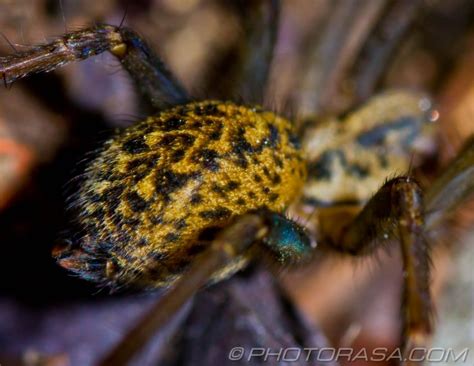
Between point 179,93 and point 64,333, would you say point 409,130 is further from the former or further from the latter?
point 64,333

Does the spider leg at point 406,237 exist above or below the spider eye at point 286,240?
below

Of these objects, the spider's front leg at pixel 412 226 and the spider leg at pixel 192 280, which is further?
the spider's front leg at pixel 412 226

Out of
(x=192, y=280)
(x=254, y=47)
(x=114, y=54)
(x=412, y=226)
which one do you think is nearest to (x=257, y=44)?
(x=254, y=47)

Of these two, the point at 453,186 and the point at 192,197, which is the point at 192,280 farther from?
the point at 453,186

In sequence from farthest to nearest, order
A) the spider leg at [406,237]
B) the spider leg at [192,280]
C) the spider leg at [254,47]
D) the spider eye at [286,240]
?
the spider leg at [254,47] → the spider eye at [286,240] → the spider leg at [406,237] → the spider leg at [192,280]

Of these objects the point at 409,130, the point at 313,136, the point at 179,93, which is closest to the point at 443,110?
the point at 409,130

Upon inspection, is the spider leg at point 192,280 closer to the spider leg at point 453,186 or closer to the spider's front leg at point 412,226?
the spider's front leg at point 412,226

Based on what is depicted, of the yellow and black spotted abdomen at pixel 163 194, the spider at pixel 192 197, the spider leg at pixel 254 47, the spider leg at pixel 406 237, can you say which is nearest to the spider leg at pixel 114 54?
the spider at pixel 192 197
